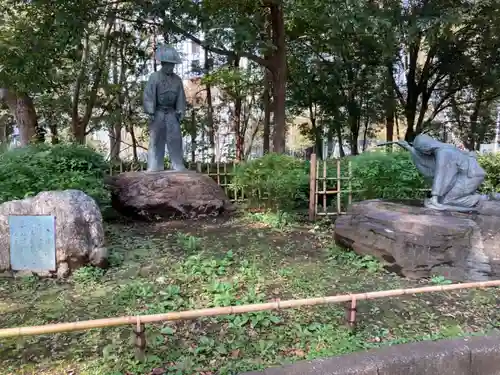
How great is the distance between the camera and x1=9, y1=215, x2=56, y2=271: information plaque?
3.84 metres

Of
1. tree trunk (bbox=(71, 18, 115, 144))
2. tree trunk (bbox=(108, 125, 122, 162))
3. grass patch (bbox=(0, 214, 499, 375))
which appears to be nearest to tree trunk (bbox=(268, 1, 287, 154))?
grass patch (bbox=(0, 214, 499, 375))

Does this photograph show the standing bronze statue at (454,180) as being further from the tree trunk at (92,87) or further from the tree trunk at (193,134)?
Result: the tree trunk at (92,87)

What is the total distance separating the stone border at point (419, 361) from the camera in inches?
96.7

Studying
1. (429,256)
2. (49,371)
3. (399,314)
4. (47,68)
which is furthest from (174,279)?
(47,68)

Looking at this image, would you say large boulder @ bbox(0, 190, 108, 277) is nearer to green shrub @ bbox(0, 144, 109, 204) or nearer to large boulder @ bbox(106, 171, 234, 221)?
green shrub @ bbox(0, 144, 109, 204)

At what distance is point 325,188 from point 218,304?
3.90 m

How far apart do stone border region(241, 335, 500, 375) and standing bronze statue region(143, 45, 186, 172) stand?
5292mm

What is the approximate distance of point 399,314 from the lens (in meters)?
3.31

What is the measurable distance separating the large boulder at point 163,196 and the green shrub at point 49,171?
540 millimetres

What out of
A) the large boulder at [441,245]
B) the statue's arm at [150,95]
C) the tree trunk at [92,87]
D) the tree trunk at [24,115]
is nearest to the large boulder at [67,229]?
the large boulder at [441,245]

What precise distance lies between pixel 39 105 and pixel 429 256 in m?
13.4

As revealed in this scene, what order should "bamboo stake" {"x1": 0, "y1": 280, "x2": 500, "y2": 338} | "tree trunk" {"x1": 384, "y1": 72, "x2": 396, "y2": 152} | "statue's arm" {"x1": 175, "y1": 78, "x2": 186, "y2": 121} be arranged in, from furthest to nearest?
"tree trunk" {"x1": 384, "y1": 72, "x2": 396, "y2": 152} → "statue's arm" {"x1": 175, "y1": 78, "x2": 186, "y2": 121} → "bamboo stake" {"x1": 0, "y1": 280, "x2": 500, "y2": 338}

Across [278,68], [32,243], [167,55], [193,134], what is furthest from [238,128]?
[32,243]

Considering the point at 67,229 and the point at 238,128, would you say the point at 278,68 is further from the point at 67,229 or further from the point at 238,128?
the point at 67,229
